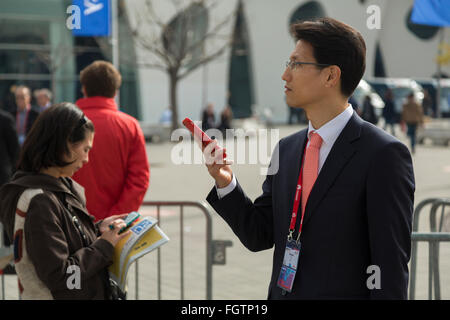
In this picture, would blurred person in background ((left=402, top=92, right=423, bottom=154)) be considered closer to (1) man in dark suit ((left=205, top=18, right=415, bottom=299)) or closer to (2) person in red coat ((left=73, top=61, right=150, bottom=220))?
(2) person in red coat ((left=73, top=61, right=150, bottom=220))

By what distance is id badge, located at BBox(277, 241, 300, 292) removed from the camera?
212 cm

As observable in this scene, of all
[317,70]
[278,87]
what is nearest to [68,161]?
[317,70]

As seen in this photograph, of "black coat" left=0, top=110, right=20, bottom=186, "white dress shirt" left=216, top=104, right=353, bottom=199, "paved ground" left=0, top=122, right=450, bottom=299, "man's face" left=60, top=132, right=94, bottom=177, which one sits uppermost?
"white dress shirt" left=216, top=104, right=353, bottom=199

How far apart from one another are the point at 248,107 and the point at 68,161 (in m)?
40.7

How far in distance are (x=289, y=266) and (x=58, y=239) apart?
896 millimetres

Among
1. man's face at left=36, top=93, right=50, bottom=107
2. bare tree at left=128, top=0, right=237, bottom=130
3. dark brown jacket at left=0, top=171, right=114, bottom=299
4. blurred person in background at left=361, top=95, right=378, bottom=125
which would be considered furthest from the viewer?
bare tree at left=128, top=0, right=237, bottom=130

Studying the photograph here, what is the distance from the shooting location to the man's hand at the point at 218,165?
2164mm

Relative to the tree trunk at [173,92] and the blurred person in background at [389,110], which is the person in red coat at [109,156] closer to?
the blurred person in background at [389,110]

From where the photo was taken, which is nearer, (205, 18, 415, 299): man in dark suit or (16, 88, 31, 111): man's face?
(205, 18, 415, 299): man in dark suit

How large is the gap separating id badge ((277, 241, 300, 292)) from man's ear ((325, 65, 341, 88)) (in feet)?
1.88

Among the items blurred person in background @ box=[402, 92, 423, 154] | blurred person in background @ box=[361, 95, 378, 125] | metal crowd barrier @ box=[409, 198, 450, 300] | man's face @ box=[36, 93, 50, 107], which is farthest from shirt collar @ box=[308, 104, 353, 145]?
blurred person in background @ box=[402, 92, 423, 154]

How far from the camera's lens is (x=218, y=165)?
7.26 feet

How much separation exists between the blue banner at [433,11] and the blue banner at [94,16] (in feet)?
11.2
